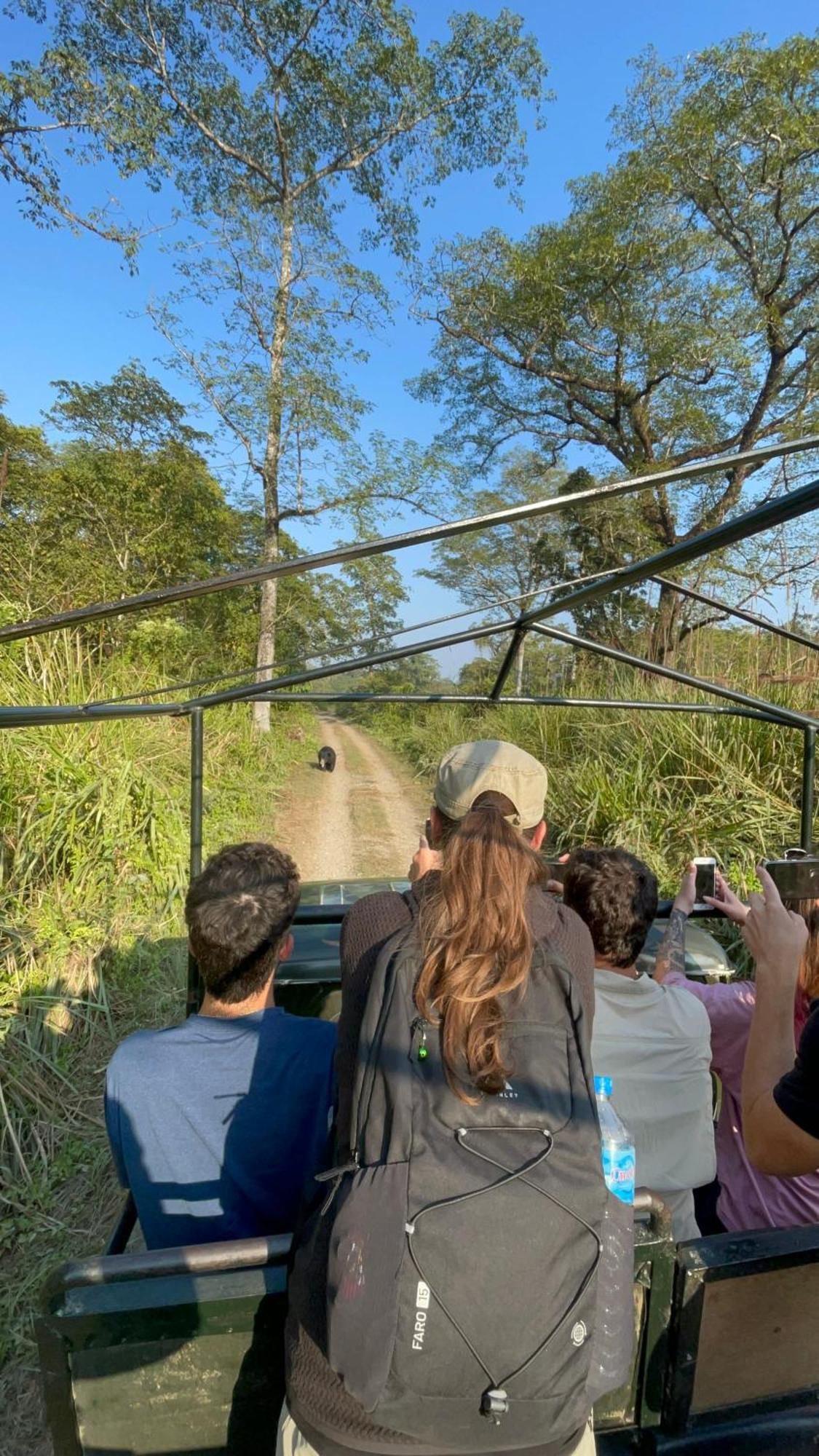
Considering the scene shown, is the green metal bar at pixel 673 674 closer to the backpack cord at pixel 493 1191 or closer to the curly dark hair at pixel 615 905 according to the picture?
the curly dark hair at pixel 615 905

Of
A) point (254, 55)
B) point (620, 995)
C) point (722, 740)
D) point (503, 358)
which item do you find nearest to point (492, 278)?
point (503, 358)

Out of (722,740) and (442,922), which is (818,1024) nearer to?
(442,922)

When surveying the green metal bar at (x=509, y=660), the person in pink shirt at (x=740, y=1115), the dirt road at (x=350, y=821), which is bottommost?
the dirt road at (x=350, y=821)

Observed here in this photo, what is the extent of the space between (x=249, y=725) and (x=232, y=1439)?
413 inches

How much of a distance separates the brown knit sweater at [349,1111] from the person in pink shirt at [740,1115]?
0.76 meters

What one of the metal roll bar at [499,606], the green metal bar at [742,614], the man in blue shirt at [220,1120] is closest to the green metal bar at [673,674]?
the metal roll bar at [499,606]

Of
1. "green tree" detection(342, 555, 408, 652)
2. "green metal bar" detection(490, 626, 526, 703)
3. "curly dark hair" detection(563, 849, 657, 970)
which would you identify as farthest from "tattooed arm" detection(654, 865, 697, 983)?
"green tree" detection(342, 555, 408, 652)

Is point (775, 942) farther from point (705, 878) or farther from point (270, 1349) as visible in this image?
point (270, 1349)

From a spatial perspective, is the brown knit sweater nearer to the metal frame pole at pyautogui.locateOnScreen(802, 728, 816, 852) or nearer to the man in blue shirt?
the man in blue shirt

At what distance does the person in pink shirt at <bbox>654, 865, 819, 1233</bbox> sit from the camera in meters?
1.66

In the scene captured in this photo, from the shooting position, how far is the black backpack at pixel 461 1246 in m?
0.88

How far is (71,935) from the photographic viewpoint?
366 cm

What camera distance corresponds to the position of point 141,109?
8.92m

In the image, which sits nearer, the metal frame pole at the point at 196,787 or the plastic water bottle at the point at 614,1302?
the plastic water bottle at the point at 614,1302
